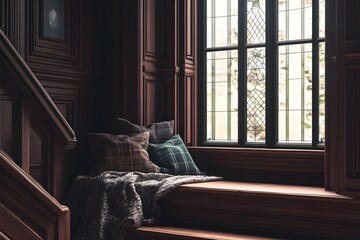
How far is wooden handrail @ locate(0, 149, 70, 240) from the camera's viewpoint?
222 cm

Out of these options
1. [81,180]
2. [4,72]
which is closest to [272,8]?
[81,180]

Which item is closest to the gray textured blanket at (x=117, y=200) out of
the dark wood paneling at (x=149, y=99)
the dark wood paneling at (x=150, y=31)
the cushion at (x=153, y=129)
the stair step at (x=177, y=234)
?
the stair step at (x=177, y=234)

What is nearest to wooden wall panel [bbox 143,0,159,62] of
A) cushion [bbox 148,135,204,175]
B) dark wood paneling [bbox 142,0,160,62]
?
dark wood paneling [bbox 142,0,160,62]

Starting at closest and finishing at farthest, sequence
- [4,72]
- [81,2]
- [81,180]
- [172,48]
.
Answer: [4,72], [81,180], [81,2], [172,48]

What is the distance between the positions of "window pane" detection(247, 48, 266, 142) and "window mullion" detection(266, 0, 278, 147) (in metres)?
0.07

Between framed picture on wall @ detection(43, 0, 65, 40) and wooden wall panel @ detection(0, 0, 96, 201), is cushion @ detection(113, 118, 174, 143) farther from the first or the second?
framed picture on wall @ detection(43, 0, 65, 40)

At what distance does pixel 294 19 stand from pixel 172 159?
1.63 meters

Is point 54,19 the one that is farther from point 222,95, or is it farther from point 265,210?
point 265,210

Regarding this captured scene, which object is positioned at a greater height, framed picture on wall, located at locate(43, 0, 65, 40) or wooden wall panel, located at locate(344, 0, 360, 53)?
framed picture on wall, located at locate(43, 0, 65, 40)

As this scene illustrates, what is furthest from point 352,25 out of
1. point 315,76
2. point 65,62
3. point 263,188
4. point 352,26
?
point 65,62

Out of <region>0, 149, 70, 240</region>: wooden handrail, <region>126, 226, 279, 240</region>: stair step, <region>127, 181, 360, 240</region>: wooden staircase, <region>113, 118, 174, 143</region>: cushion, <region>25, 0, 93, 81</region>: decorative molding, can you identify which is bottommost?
<region>126, 226, 279, 240</region>: stair step

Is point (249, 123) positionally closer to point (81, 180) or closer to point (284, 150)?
point (284, 150)

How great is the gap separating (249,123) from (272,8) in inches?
41.1

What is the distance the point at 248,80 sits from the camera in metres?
4.73
